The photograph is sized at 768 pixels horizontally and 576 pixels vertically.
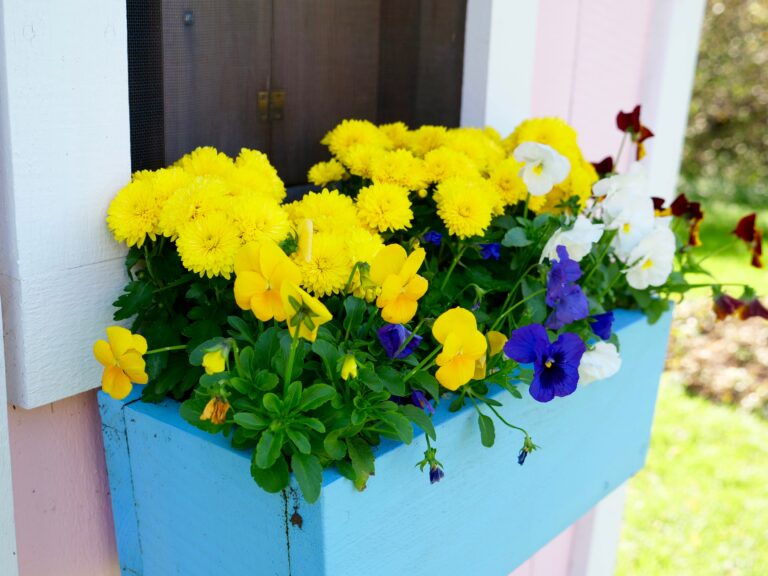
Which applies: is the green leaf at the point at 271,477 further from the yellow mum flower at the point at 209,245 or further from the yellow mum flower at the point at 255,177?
the yellow mum flower at the point at 255,177

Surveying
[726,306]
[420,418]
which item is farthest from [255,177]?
[726,306]

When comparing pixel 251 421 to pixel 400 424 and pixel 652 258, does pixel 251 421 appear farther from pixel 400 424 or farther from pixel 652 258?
pixel 652 258

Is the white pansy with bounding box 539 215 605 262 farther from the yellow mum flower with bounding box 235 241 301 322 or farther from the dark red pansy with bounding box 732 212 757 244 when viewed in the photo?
the dark red pansy with bounding box 732 212 757 244

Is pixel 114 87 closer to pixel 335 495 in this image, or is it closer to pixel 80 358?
pixel 80 358

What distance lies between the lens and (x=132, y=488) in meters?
1.10

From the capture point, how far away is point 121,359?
94 cm

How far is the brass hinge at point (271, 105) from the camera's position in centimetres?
138

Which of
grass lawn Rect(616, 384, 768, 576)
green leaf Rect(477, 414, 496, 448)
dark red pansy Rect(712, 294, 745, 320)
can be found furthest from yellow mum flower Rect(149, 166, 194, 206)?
grass lawn Rect(616, 384, 768, 576)

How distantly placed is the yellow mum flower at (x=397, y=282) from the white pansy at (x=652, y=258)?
20.0 inches

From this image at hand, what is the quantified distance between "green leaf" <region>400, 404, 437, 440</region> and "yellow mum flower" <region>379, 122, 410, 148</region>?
543 mm

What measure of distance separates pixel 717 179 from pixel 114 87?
723 cm

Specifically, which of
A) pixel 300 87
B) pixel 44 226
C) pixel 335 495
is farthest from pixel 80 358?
pixel 300 87

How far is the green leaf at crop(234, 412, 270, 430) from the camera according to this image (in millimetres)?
854

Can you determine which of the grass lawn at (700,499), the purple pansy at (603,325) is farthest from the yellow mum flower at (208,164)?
the grass lawn at (700,499)
